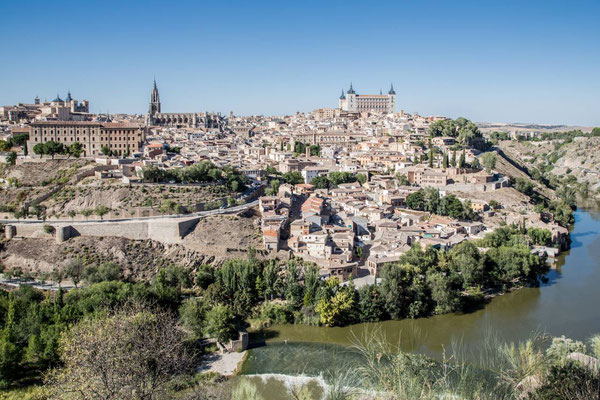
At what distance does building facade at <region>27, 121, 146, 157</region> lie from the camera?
87.6ft

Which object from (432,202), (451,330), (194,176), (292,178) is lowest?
(451,330)

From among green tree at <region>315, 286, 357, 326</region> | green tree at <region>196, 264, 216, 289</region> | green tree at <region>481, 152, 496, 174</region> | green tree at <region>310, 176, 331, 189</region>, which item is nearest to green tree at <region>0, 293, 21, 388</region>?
green tree at <region>196, 264, 216, 289</region>

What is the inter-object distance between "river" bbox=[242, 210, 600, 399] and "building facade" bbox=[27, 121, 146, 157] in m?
18.4

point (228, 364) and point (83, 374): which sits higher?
point (83, 374)

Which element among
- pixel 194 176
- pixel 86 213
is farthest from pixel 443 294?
pixel 86 213

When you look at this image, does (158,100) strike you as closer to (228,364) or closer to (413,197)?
(413,197)

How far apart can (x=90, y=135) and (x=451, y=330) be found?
22237 millimetres

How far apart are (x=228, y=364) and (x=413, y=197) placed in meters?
14.4

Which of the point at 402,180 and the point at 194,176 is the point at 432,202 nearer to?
the point at 402,180

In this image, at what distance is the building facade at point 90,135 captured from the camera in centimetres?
2669

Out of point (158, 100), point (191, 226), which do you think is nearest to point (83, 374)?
point (191, 226)

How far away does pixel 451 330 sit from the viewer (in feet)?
44.3

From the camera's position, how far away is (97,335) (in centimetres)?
809

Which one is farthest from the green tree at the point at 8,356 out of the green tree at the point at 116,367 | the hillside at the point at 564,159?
the hillside at the point at 564,159
